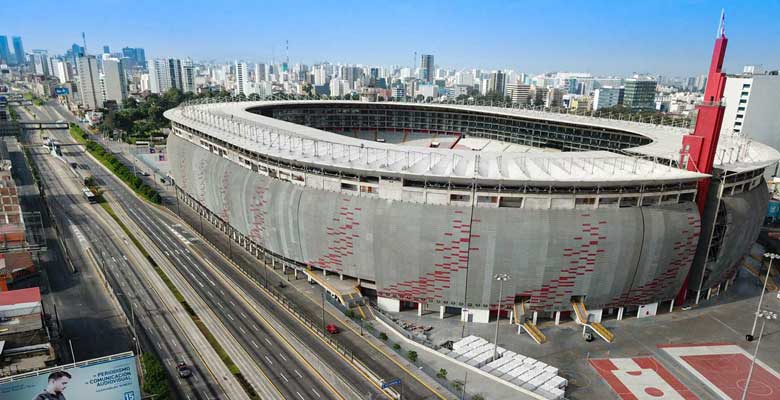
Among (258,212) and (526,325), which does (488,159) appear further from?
(258,212)

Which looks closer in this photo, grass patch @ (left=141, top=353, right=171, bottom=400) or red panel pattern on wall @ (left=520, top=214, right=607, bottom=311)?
grass patch @ (left=141, top=353, right=171, bottom=400)

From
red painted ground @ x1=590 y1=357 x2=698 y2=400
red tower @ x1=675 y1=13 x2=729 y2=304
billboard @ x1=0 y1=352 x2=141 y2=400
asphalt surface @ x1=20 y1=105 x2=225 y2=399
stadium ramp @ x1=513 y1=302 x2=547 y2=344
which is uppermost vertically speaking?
red tower @ x1=675 y1=13 x2=729 y2=304

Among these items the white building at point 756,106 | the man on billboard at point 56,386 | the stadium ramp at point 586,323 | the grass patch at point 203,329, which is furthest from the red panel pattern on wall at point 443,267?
the white building at point 756,106

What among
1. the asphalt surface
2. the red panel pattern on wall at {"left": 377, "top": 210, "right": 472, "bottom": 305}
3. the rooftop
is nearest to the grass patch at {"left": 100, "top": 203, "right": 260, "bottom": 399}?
the asphalt surface

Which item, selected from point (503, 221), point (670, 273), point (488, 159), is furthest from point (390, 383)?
point (670, 273)

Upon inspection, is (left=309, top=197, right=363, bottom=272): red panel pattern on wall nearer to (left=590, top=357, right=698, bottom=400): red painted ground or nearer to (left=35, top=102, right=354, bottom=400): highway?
(left=35, top=102, right=354, bottom=400): highway

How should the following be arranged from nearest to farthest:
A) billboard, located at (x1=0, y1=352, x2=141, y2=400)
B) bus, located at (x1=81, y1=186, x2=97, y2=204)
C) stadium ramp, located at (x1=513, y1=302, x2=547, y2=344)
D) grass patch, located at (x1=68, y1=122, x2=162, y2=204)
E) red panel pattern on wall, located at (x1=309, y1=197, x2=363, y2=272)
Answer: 1. billboard, located at (x1=0, y1=352, x2=141, y2=400)
2. stadium ramp, located at (x1=513, y1=302, x2=547, y2=344)
3. red panel pattern on wall, located at (x1=309, y1=197, x2=363, y2=272)
4. bus, located at (x1=81, y1=186, x2=97, y2=204)
5. grass patch, located at (x1=68, y1=122, x2=162, y2=204)
